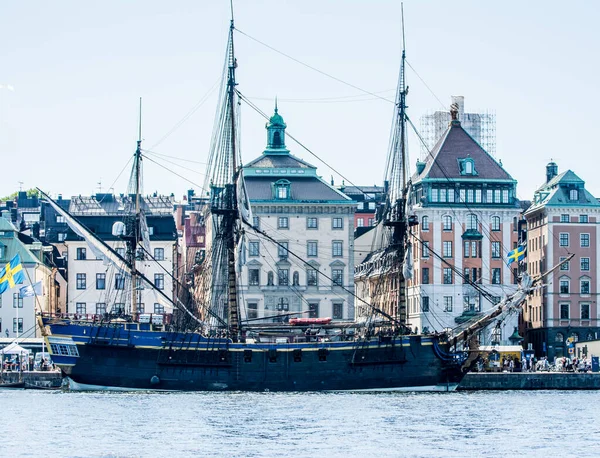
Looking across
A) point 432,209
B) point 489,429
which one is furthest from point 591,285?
point 489,429

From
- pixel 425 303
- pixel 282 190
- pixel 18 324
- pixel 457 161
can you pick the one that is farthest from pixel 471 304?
pixel 18 324

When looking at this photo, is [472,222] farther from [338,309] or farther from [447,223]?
[338,309]

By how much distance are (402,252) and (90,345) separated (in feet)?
89.4

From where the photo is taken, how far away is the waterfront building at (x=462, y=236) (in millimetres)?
164125

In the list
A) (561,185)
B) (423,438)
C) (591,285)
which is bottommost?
(423,438)

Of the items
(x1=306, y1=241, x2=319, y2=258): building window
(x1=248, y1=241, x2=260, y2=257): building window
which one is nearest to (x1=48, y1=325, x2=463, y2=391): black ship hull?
(x1=306, y1=241, x2=319, y2=258): building window

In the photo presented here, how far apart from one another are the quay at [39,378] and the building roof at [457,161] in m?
53.4

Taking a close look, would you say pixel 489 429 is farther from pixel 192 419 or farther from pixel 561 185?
pixel 561 185

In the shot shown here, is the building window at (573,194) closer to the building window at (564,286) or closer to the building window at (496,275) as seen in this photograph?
the building window at (564,286)

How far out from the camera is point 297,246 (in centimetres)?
16188

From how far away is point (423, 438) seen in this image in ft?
253

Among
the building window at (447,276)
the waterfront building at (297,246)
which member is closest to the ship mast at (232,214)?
the waterfront building at (297,246)

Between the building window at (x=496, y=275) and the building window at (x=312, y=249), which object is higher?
the building window at (x=312, y=249)

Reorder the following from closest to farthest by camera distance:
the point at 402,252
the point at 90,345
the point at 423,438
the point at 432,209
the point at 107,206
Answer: the point at 423,438 → the point at 90,345 → the point at 402,252 → the point at 432,209 → the point at 107,206
